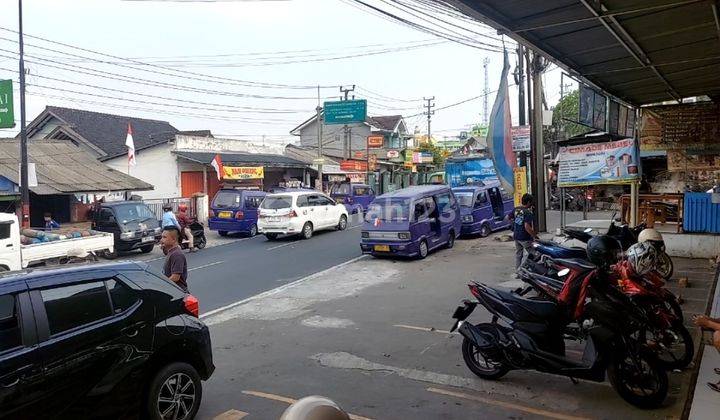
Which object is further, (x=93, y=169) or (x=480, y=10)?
(x=93, y=169)

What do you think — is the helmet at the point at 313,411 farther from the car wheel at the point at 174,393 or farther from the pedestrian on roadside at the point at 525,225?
the pedestrian on roadside at the point at 525,225

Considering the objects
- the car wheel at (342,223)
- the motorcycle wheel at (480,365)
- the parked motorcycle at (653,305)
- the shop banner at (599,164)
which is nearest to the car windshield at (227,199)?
the car wheel at (342,223)

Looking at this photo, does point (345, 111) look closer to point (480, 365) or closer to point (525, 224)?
point (525, 224)

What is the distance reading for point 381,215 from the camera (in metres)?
14.6

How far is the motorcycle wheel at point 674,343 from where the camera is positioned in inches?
228

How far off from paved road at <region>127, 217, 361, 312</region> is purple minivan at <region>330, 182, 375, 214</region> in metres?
7.75

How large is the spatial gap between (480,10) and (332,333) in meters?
4.72

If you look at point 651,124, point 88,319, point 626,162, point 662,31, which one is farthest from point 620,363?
point 651,124

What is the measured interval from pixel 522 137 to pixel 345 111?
76.1 feet

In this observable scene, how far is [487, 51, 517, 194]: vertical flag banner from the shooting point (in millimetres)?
13062

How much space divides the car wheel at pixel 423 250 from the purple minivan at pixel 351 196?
14.0 meters

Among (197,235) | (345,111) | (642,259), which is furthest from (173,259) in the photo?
(345,111)

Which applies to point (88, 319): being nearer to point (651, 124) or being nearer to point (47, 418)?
point (47, 418)

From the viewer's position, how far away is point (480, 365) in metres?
5.79
